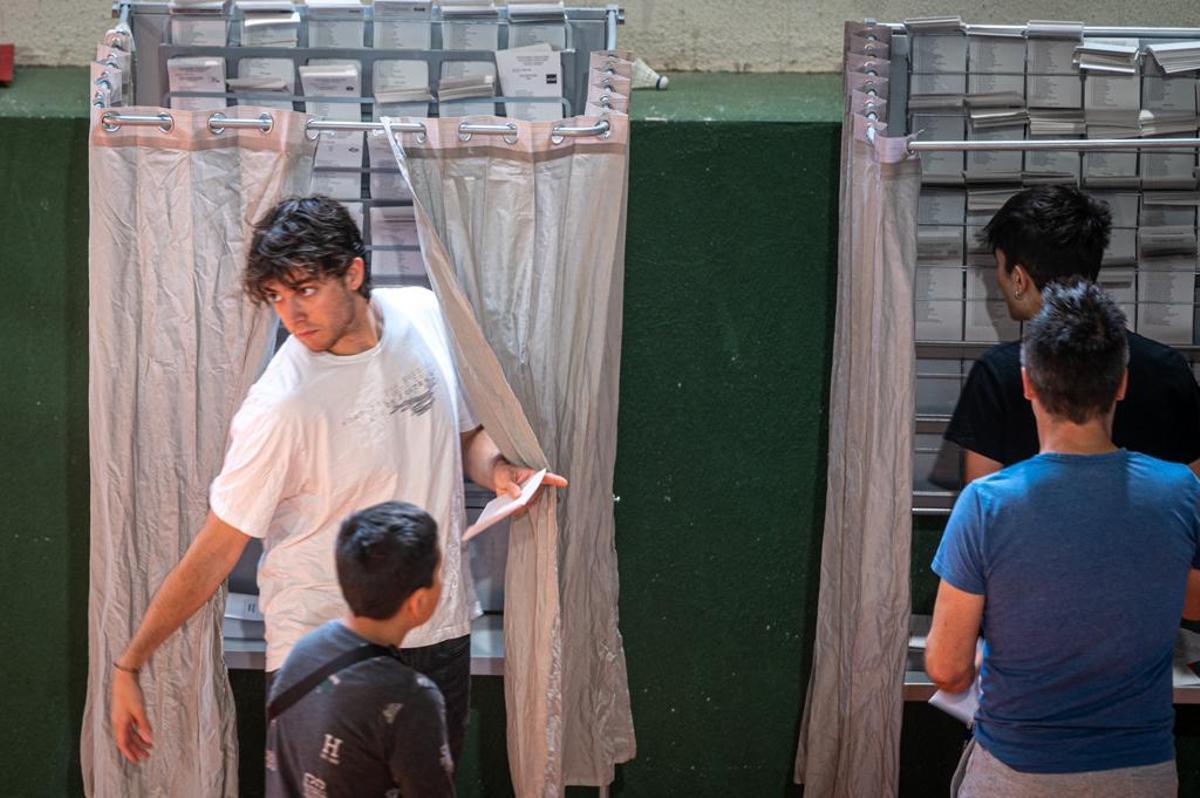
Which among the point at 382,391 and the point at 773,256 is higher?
the point at 773,256

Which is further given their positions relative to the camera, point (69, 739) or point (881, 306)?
point (69, 739)

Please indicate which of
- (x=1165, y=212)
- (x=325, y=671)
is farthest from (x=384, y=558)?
(x=1165, y=212)

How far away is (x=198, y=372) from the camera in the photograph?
299cm

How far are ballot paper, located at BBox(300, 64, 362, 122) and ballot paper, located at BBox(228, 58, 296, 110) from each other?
0.12 ft

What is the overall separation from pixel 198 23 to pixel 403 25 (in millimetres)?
452

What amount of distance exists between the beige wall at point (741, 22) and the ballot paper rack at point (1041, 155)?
0.47m

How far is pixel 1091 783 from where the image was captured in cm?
211

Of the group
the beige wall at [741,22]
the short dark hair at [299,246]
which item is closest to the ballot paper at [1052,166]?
the beige wall at [741,22]

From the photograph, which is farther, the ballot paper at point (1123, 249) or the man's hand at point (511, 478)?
the ballot paper at point (1123, 249)

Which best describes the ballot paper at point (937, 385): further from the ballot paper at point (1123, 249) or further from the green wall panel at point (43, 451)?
the green wall panel at point (43, 451)

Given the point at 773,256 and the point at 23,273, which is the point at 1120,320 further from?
→ the point at 23,273

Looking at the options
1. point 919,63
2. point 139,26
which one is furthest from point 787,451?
point 139,26

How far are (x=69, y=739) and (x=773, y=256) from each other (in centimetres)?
208

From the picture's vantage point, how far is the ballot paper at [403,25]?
3.17 m
